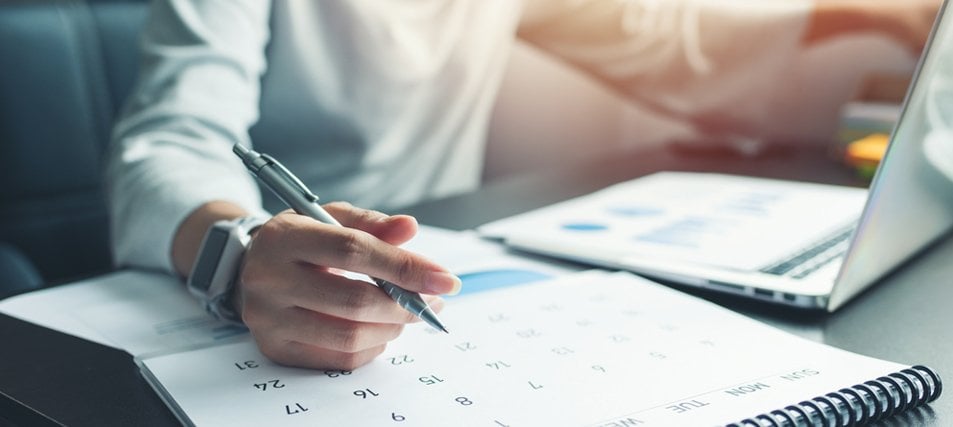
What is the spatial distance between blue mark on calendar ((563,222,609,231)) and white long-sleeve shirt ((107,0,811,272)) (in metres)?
0.27

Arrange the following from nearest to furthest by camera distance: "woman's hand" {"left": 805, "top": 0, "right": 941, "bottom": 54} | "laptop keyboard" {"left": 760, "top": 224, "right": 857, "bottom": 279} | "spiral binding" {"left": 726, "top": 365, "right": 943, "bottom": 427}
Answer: "spiral binding" {"left": 726, "top": 365, "right": 943, "bottom": 427}, "laptop keyboard" {"left": 760, "top": 224, "right": 857, "bottom": 279}, "woman's hand" {"left": 805, "top": 0, "right": 941, "bottom": 54}

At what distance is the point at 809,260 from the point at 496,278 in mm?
219

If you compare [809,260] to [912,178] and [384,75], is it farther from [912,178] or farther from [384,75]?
[384,75]

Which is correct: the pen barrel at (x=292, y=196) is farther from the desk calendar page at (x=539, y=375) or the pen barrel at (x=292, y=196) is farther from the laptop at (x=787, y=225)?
the laptop at (x=787, y=225)

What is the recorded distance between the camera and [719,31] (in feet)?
3.63

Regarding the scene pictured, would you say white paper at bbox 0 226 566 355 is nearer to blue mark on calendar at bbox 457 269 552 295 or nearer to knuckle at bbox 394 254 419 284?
blue mark on calendar at bbox 457 269 552 295

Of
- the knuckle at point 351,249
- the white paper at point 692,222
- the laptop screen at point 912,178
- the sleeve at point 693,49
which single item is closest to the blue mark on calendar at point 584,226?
the white paper at point 692,222

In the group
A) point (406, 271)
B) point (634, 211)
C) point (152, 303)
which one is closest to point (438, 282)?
point (406, 271)

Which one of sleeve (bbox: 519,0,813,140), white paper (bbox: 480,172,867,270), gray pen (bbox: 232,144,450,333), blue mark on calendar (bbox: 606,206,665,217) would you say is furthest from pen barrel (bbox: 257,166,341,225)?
sleeve (bbox: 519,0,813,140)

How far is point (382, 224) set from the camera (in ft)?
1.40

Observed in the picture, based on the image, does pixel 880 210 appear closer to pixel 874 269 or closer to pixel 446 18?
pixel 874 269

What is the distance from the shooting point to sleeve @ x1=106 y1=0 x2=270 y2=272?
0.62 meters

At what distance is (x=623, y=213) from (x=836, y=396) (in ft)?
1.29

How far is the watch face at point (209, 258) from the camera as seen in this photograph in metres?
0.49
